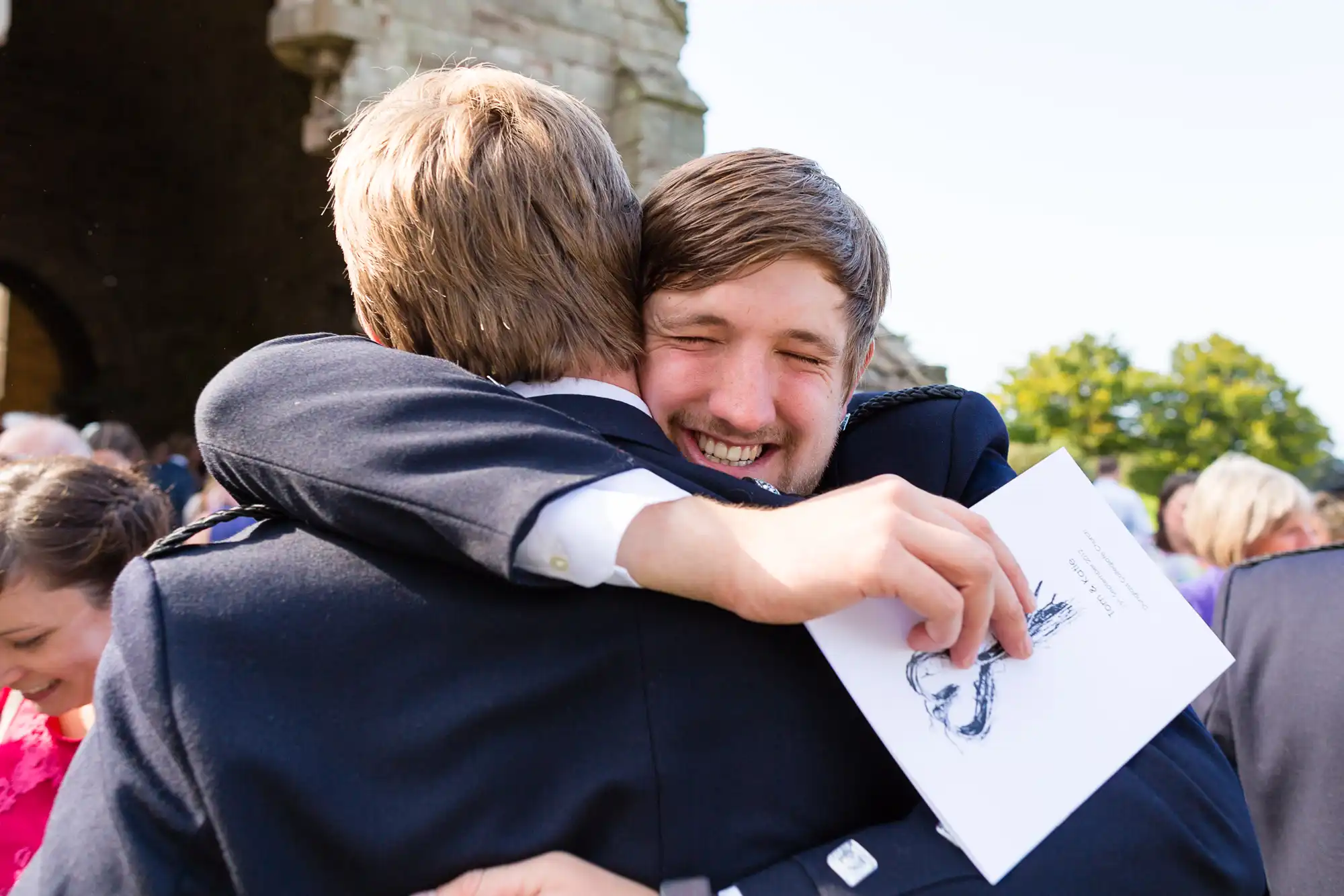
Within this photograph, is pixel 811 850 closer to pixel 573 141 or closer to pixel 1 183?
pixel 573 141

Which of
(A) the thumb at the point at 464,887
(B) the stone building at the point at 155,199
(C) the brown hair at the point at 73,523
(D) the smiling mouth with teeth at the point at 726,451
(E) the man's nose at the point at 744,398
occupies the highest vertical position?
(E) the man's nose at the point at 744,398

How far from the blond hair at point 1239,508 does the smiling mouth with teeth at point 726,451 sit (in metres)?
3.00

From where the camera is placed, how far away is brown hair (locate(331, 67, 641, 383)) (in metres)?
1.20

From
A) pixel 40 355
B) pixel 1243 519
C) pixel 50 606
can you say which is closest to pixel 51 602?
pixel 50 606

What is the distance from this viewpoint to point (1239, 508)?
13.0 feet

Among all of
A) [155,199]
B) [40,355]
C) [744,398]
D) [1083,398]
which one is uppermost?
[744,398]

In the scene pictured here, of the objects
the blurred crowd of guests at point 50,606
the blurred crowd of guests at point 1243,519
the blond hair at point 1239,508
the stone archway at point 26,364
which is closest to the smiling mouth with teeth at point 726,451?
the blurred crowd of guests at point 50,606

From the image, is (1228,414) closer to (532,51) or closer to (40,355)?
(40,355)

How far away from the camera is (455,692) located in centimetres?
101

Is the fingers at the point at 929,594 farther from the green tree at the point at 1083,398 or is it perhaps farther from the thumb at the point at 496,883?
the green tree at the point at 1083,398

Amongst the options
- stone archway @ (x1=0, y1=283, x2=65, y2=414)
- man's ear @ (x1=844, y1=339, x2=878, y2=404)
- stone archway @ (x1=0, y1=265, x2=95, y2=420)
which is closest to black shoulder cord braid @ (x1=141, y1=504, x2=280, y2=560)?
man's ear @ (x1=844, y1=339, x2=878, y2=404)

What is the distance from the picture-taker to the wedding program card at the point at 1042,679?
3.41 feet

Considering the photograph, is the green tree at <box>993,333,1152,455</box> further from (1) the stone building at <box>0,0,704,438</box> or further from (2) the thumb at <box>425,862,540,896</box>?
(2) the thumb at <box>425,862,540,896</box>

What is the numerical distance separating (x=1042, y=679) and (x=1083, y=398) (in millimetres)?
70880
